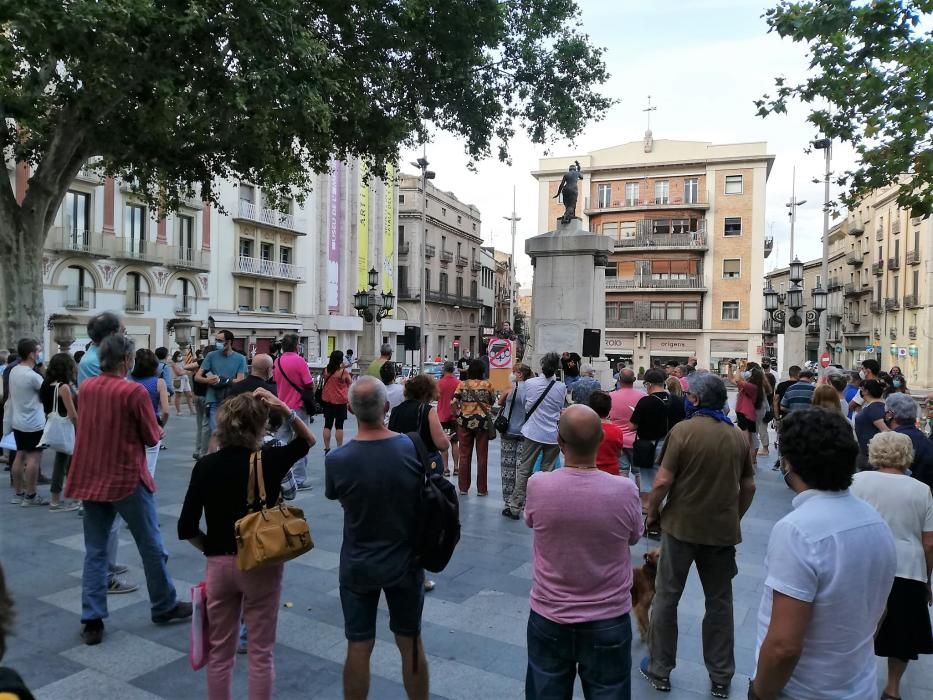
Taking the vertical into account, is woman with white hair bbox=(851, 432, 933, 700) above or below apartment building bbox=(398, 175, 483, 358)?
below

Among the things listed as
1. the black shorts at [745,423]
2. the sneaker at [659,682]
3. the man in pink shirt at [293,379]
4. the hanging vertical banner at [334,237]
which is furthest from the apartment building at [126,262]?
the sneaker at [659,682]

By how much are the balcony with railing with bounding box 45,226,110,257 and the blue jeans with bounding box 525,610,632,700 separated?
27.1 metres

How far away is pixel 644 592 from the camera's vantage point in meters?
4.29

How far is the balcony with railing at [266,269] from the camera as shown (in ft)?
112

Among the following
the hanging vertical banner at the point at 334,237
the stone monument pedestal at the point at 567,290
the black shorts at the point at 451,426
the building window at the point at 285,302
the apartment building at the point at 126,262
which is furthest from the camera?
the hanging vertical banner at the point at 334,237

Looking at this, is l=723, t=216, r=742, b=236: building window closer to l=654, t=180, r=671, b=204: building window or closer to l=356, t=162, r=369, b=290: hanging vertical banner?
l=654, t=180, r=671, b=204: building window

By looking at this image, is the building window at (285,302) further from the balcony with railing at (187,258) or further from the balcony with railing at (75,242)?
the balcony with railing at (75,242)

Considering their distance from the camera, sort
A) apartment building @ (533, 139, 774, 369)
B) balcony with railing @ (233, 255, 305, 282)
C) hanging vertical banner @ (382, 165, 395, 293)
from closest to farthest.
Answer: balcony with railing @ (233, 255, 305, 282), hanging vertical banner @ (382, 165, 395, 293), apartment building @ (533, 139, 774, 369)

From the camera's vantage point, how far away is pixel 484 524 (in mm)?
7062

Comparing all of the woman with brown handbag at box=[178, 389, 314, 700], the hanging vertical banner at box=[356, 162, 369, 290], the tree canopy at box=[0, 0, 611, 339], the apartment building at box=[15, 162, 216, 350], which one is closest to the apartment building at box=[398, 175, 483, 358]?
the hanging vertical banner at box=[356, 162, 369, 290]

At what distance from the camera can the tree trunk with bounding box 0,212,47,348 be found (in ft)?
38.4

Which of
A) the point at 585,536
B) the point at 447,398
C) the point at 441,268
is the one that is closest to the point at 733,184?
the point at 441,268

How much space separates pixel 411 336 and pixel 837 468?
17.4m

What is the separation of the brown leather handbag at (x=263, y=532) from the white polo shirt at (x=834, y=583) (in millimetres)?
2078
